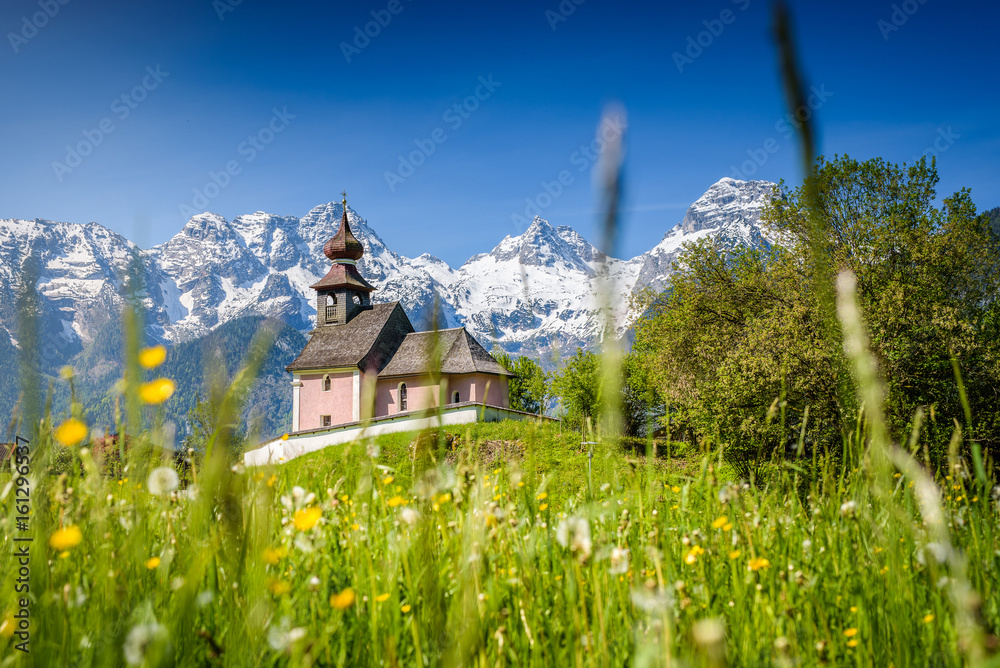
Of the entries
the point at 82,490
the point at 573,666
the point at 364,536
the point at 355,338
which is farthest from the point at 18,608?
the point at 355,338

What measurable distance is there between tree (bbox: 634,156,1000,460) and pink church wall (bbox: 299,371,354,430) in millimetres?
25099

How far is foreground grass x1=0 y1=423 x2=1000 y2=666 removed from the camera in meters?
1.37

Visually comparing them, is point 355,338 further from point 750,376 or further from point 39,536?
point 39,536

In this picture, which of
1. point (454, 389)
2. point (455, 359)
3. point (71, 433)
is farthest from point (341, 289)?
point (71, 433)

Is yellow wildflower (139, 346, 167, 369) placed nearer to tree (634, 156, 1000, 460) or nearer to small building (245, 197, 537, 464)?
tree (634, 156, 1000, 460)

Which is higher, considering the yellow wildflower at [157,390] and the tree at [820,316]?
the tree at [820,316]

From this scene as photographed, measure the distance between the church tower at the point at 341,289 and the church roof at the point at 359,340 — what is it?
125 centimetres

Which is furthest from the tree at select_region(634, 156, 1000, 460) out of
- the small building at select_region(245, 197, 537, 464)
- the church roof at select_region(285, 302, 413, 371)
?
the church roof at select_region(285, 302, 413, 371)

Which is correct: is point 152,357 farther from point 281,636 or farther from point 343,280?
point 343,280

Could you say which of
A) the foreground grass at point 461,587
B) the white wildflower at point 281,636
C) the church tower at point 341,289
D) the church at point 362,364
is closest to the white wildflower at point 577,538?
the foreground grass at point 461,587

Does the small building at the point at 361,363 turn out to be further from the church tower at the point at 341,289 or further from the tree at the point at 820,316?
the tree at the point at 820,316

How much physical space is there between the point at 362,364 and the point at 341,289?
9340mm

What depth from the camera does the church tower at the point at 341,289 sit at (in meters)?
47.1

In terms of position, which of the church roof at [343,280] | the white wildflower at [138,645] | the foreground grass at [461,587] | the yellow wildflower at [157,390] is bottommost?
the foreground grass at [461,587]
